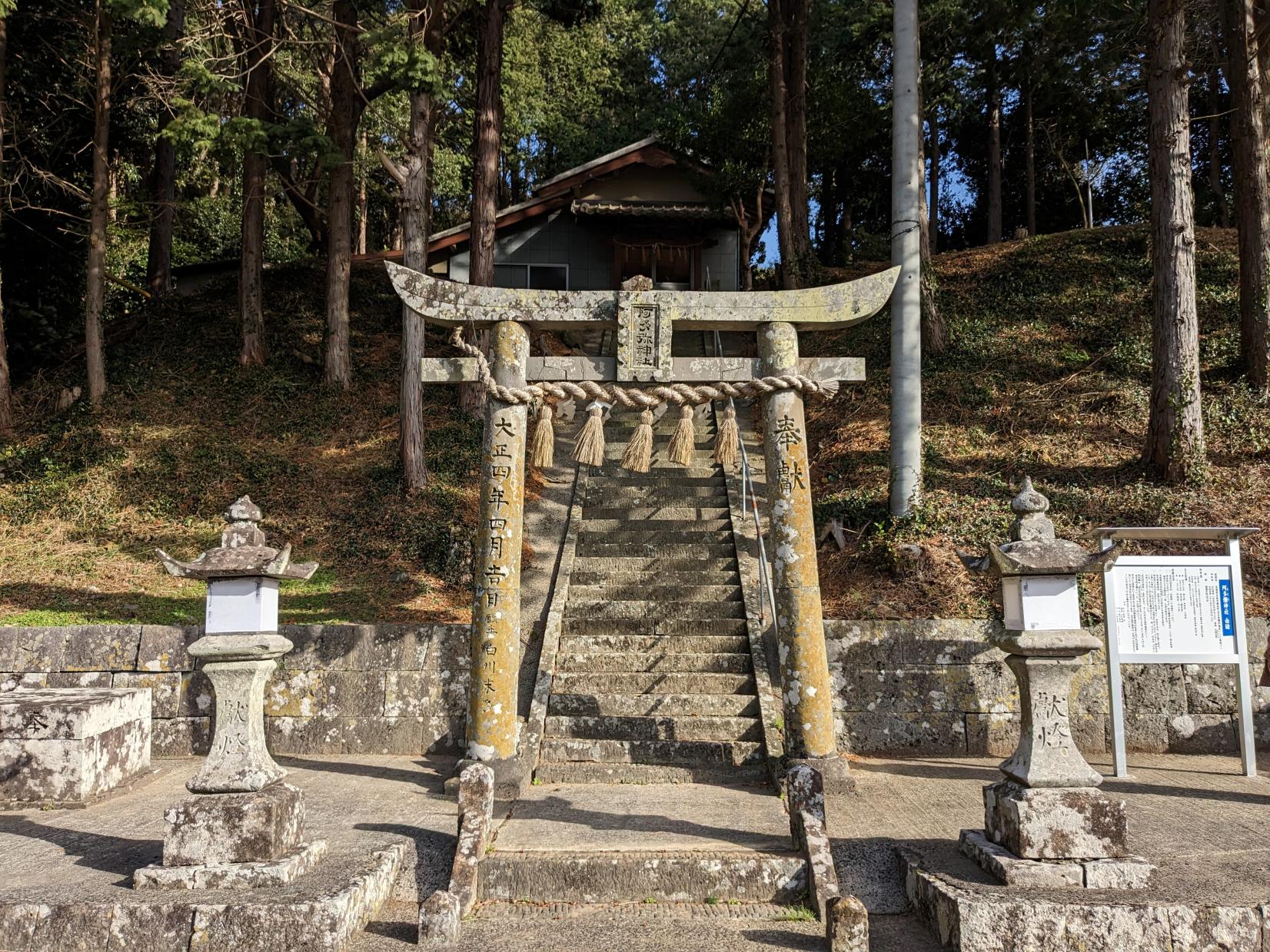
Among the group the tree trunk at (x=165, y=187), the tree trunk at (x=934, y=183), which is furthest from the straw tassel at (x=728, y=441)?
the tree trunk at (x=934, y=183)

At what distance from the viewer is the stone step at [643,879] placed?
5.06 m

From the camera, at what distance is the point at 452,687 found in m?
7.68

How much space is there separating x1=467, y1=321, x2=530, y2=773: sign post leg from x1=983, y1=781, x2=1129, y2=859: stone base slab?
360 cm

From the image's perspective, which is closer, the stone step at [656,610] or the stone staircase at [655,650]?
the stone staircase at [655,650]

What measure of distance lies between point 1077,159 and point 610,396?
25122 millimetres

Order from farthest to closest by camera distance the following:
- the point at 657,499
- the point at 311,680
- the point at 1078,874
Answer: the point at 657,499, the point at 311,680, the point at 1078,874

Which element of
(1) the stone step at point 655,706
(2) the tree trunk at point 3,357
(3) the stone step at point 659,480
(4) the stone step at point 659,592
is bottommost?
(1) the stone step at point 655,706

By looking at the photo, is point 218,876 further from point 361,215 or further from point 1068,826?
point 361,215

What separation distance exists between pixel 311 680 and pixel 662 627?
339 centimetres

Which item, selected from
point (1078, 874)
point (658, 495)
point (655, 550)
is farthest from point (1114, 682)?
point (658, 495)

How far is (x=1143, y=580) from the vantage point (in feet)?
22.2

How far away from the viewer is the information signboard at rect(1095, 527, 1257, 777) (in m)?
6.65

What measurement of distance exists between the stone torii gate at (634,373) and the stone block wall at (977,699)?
0.90 metres

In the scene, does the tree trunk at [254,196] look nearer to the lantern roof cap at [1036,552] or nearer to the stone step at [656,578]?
the stone step at [656,578]
